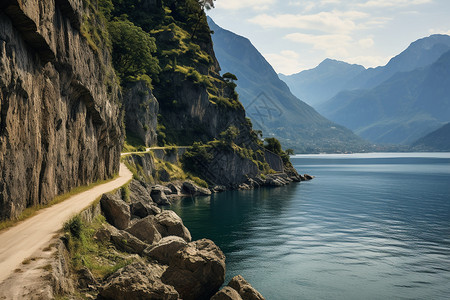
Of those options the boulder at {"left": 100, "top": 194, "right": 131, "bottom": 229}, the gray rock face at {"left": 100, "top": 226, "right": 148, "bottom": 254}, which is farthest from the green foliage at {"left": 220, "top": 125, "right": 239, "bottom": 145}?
the gray rock face at {"left": 100, "top": 226, "right": 148, "bottom": 254}

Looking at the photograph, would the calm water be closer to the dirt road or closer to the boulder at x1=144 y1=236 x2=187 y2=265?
the boulder at x1=144 y1=236 x2=187 y2=265

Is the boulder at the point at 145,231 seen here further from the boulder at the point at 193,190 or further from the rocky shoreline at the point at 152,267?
the boulder at the point at 193,190

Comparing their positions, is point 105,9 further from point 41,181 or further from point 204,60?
point 204,60

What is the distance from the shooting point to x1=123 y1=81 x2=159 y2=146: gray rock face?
107 m

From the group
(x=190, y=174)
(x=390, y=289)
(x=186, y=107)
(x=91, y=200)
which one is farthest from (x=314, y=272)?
(x=186, y=107)

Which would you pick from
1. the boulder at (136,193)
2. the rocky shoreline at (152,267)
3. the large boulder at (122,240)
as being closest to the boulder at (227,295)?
the rocky shoreline at (152,267)

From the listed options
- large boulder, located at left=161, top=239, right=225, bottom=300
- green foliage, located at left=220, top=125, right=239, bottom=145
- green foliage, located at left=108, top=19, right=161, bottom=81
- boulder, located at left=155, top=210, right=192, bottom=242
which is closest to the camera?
large boulder, located at left=161, top=239, right=225, bottom=300

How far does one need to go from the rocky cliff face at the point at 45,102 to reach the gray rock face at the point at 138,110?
2167 inches

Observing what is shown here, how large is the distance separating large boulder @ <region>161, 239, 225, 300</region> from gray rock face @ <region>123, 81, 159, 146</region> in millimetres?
86313

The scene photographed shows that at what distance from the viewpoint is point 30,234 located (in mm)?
23938

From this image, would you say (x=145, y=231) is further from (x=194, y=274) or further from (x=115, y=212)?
(x=194, y=274)

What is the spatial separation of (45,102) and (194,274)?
2180cm

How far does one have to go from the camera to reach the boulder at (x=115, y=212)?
120 feet

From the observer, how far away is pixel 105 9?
77.6m
